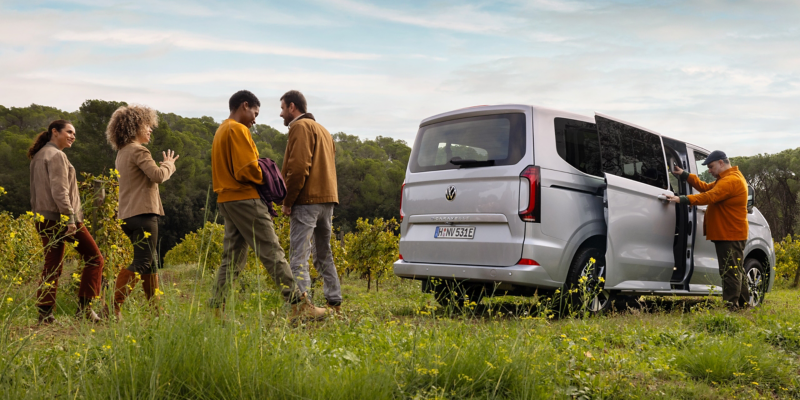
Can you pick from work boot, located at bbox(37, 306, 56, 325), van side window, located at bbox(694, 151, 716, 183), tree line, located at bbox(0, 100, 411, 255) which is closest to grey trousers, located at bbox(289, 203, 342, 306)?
work boot, located at bbox(37, 306, 56, 325)

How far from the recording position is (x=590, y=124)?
19.3ft

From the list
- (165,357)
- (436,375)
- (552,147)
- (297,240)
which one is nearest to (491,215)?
(552,147)

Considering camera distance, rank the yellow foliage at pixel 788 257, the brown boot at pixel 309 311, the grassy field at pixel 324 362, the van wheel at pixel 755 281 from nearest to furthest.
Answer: the grassy field at pixel 324 362 < the brown boot at pixel 309 311 < the van wheel at pixel 755 281 < the yellow foliage at pixel 788 257

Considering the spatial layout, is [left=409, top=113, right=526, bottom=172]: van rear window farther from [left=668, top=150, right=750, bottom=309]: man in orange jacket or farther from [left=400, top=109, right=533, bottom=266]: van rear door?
[left=668, top=150, right=750, bottom=309]: man in orange jacket

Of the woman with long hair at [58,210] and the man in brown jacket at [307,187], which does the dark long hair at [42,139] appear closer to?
the woman with long hair at [58,210]

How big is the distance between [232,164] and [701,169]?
5767 mm

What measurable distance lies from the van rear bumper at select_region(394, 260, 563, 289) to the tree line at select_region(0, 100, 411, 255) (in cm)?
2658

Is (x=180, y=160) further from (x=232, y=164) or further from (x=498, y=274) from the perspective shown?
(x=498, y=274)

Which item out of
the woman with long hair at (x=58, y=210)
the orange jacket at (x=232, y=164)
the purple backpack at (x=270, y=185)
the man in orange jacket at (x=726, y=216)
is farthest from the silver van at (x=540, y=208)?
the woman with long hair at (x=58, y=210)

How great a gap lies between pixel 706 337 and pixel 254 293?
350cm

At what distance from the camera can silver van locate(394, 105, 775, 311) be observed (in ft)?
17.0

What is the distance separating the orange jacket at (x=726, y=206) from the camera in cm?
654

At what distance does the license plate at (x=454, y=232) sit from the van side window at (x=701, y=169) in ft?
11.7

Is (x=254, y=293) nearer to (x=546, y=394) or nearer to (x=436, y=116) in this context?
(x=546, y=394)
